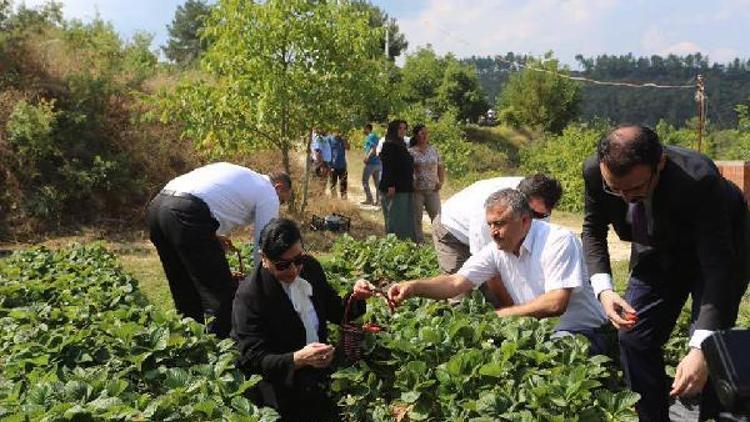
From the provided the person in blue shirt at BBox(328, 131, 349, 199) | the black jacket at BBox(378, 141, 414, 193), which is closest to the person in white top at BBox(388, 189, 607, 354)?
the black jacket at BBox(378, 141, 414, 193)

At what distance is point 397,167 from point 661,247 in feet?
18.4

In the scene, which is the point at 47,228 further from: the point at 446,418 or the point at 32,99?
the point at 446,418

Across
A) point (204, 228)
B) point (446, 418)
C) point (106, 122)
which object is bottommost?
point (446, 418)

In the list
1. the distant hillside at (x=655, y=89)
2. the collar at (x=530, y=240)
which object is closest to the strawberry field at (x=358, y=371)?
the collar at (x=530, y=240)

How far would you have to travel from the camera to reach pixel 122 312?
3930 millimetres

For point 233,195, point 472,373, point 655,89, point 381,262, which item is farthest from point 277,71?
A: point 655,89

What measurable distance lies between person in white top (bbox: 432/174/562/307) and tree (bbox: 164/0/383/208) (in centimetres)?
558

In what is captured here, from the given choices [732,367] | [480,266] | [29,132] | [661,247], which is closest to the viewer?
[732,367]

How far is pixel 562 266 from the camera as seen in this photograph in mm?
3809

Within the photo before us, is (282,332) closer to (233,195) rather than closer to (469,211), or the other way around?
(233,195)

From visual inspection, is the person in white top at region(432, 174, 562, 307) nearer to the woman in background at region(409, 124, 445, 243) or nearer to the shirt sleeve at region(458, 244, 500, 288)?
the shirt sleeve at region(458, 244, 500, 288)

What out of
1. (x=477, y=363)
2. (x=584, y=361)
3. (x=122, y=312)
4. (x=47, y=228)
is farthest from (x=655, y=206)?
(x=47, y=228)

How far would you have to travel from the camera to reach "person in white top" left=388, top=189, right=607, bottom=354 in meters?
3.79

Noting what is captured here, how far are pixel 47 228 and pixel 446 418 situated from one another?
9.51 metres
